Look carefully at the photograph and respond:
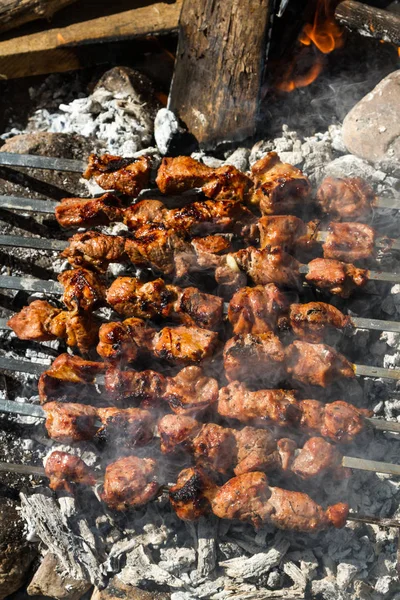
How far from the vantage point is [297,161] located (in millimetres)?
5066

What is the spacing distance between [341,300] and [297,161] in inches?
47.9

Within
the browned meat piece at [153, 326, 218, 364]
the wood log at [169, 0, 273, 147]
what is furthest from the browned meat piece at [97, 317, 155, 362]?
the wood log at [169, 0, 273, 147]

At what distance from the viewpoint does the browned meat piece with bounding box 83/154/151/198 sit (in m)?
4.59

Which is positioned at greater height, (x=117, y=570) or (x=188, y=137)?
(x=188, y=137)

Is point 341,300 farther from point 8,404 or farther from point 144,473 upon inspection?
point 8,404

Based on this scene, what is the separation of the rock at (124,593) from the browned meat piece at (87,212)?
7.88ft

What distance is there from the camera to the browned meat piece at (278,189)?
4324mm

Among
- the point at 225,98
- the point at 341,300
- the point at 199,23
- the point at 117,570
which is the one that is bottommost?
the point at 117,570

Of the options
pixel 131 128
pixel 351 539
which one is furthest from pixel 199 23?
pixel 351 539

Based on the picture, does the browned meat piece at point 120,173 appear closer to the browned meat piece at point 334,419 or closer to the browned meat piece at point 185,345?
the browned meat piece at point 185,345

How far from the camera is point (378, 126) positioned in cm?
490

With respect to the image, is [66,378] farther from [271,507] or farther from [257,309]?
[271,507]

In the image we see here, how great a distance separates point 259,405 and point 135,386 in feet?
→ 2.56

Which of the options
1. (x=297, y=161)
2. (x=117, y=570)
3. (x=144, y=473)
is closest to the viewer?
(x=144, y=473)
